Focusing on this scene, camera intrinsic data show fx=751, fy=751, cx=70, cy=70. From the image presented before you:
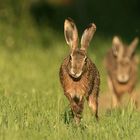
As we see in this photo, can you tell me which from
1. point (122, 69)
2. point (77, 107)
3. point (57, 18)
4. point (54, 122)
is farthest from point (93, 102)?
point (57, 18)

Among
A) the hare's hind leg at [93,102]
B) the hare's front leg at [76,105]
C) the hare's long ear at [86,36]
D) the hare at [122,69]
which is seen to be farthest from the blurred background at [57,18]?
the hare's front leg at [76,105]

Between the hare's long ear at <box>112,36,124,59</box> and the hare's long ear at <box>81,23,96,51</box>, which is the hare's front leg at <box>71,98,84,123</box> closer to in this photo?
the hare's long ear at <box>81,23,96,51</box>

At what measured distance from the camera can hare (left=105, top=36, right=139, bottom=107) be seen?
566 inches

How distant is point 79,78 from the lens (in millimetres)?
8977

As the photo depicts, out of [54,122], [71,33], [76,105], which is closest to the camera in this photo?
[54,122]

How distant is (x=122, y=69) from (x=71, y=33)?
528 centimetres

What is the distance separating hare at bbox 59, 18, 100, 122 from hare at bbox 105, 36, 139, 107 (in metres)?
4.93

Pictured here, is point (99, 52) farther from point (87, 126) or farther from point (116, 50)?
point (87, 126)

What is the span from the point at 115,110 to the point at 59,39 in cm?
1130

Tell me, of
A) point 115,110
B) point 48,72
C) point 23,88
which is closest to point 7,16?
point 48,72

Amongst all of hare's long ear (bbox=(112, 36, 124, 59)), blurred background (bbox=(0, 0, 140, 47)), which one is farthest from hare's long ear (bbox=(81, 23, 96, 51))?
blurred background (bbox=(0, 0, 140, 47))

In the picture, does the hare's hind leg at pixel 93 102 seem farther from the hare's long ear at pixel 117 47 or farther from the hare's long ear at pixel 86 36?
the hare's long ear at pixel 117 47

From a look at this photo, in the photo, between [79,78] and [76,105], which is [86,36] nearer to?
[79,78]

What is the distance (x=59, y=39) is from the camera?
66.3ft
